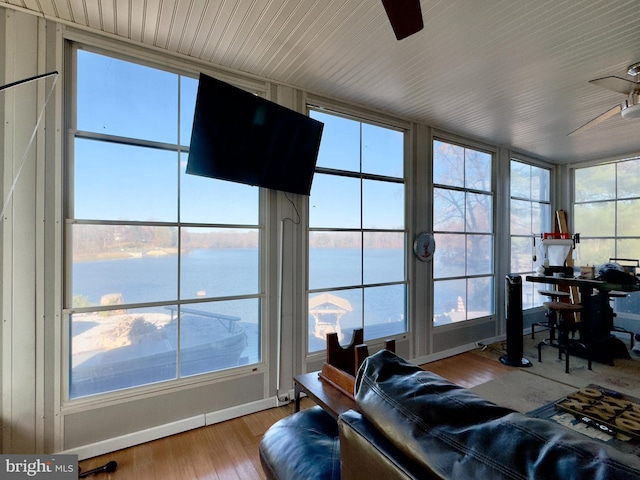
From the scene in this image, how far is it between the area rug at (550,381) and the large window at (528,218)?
1416 mm

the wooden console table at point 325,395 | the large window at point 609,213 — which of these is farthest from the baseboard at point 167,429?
the large window at point 609,213

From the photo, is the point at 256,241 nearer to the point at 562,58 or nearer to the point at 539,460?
the point at 539,460

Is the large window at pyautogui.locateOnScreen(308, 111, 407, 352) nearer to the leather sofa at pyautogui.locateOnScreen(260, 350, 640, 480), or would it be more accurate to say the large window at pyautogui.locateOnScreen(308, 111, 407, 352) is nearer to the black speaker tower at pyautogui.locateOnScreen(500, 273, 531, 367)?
the black speaker tower at pyautogui.locateOnScreen(500, 273, 531, 367)

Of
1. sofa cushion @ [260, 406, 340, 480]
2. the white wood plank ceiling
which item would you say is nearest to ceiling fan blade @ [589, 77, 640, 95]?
the white wood plank ceiling

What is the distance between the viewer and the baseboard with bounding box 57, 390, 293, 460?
2.06m

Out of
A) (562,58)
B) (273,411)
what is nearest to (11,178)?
(273,411)

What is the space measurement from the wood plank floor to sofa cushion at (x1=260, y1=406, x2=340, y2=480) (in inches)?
33.9

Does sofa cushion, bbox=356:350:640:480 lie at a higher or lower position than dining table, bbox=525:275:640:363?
higher

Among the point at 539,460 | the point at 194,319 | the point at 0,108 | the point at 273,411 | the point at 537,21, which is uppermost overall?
the point at 537,21

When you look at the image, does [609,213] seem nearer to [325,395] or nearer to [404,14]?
[404,14]

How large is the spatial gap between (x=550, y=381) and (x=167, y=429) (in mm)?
3624

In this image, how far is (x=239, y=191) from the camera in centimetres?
264

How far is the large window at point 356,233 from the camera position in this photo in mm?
3035

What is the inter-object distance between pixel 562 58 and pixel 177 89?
294cm
